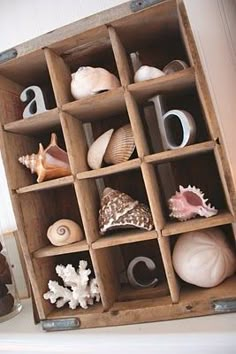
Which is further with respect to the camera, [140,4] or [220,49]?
[220,49]

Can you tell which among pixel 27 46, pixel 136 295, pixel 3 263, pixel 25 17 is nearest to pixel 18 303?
pixel 3 263

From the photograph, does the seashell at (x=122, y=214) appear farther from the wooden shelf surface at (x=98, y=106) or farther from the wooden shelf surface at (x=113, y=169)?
the wooden shelf surface at (x=98, y=106)

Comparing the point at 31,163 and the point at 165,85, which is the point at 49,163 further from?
the point at 165,85

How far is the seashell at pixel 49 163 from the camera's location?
60 centimetres

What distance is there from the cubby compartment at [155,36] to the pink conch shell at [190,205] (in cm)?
24

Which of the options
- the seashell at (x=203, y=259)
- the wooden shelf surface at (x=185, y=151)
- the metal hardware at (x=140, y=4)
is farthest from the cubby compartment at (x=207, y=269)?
the metal hardware at (x=140, y=4)

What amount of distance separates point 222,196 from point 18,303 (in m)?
0.46

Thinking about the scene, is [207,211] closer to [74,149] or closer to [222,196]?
[222,196]

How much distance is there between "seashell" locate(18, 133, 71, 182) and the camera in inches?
23.6

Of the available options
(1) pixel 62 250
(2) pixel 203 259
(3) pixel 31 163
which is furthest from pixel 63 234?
(2) pixel 203 259

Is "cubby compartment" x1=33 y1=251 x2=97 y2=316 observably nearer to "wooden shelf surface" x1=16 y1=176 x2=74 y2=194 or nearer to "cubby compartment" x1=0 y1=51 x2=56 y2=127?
"wooden shelf surface" x1=16 y1=176 x2=74 y2=194

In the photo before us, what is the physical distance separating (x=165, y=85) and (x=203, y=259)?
0.94 ft

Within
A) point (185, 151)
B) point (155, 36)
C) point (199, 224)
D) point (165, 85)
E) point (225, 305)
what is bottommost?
point (225, 305)

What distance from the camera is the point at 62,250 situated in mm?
580
